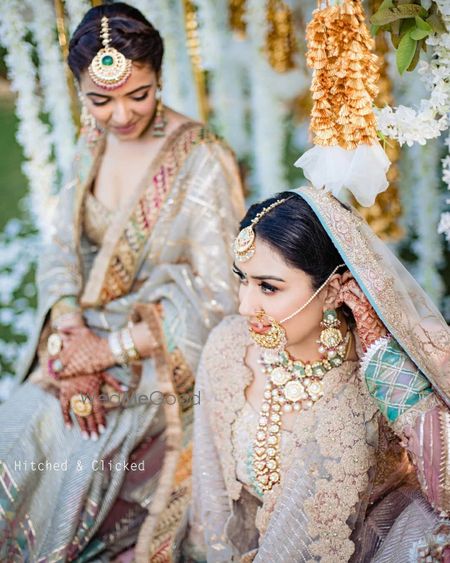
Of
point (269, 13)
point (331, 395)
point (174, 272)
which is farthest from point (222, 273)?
point (269, 13)

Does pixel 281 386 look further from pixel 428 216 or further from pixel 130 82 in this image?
pixel 428 216

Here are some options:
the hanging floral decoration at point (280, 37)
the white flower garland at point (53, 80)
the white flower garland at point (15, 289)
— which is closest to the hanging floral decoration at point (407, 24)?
the hanging floral decoration at point (280, 37)

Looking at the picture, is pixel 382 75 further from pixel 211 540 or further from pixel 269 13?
pixel 211 540

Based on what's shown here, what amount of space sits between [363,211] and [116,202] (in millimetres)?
1183

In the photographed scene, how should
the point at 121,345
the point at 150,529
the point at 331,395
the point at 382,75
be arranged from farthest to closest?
the point at 382,75 < the point at 121,345 < the point at 150,529 < the point at 331,395

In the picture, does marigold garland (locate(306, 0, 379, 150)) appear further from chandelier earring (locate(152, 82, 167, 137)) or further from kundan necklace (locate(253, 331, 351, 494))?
chandelier earring (locate(152, 82, 167, 137))

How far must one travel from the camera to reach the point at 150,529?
2418 millimetres

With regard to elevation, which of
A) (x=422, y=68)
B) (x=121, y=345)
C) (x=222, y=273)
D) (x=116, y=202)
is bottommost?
(x=121, y=345)

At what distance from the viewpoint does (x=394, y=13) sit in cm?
194

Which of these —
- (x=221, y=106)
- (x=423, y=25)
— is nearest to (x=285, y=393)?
(x=423, y=25)

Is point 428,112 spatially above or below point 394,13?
below

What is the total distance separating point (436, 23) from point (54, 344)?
1.71m

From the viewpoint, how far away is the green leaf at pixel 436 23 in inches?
77.7

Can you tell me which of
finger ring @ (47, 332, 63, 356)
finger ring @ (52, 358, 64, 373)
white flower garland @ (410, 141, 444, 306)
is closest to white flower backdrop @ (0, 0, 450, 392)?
white flower garland @ (410, 141, 444, 306)
